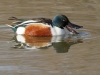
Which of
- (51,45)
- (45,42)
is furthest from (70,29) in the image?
(51,45)

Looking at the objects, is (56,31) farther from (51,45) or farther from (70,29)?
(51,45)

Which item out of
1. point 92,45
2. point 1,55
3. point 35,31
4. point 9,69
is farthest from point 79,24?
point 9,69

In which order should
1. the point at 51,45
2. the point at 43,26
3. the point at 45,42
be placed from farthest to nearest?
1. the point at 43,26
2. the point at 45,42
3. the point at 51,45

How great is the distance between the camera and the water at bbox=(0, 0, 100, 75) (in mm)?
7973

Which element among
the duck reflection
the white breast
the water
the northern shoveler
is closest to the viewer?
the water

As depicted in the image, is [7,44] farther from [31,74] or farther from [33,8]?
[33,8]

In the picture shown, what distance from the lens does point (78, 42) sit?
9930 mm

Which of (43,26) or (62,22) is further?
(62,22)

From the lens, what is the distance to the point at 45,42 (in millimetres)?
10023

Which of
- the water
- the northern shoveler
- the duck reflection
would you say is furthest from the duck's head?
the duck reflection

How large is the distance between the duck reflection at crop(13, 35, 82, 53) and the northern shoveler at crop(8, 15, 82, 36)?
13 cm

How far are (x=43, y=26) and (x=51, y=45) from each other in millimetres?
910

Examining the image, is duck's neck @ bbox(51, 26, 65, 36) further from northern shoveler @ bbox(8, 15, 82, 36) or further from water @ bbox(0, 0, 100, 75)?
water @ bbox(0, 0, 100, 75)

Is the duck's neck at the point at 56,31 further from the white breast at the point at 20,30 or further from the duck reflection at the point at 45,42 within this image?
the white breast at the point at 20,30
